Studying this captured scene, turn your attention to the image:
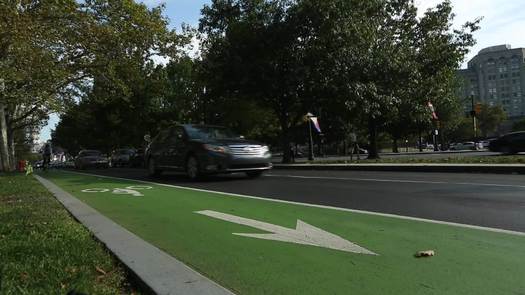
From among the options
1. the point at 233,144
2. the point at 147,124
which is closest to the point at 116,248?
the point at 233,144

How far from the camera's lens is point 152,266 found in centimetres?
462

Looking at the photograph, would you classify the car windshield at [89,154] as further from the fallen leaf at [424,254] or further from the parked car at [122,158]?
the fallen leaf at [424,254]

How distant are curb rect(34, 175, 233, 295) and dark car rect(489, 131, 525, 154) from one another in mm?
26564

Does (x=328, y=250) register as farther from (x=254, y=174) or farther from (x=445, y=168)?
(x=445, y=168)

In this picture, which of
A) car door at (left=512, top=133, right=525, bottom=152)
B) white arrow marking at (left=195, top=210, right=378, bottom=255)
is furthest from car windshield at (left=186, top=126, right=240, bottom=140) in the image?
car door at (left=512, top=133, right=525, bottom=152)

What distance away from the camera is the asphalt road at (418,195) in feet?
23.9

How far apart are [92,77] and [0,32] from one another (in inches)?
456

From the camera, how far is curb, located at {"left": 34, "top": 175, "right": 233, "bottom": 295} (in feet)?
13.0

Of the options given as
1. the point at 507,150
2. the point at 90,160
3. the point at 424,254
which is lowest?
the point at 424,254

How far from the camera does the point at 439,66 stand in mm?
32062

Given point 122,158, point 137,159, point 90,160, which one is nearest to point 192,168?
point 90,160

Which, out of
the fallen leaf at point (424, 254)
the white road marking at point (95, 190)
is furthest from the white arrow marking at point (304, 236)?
the white road marking at point (95, 190)

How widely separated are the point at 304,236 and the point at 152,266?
2.04m

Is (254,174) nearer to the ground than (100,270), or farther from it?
farther from it
